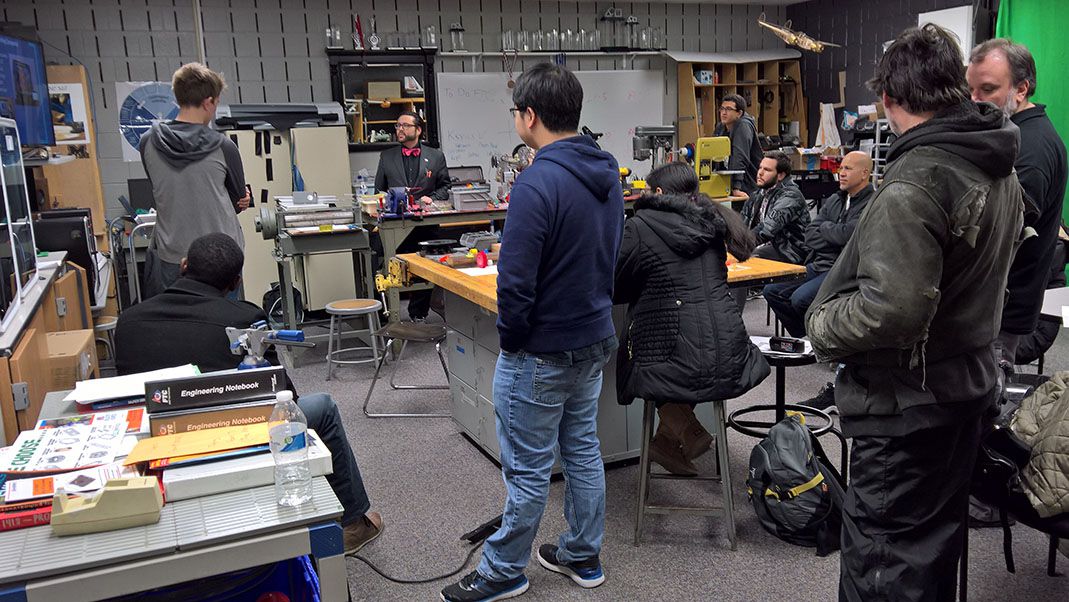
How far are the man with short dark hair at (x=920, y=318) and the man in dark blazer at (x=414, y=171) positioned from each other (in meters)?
4.49

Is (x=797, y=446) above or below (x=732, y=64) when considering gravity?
below

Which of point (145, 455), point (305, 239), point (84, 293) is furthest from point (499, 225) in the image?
point (145, 455)

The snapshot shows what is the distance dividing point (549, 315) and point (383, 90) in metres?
6.27

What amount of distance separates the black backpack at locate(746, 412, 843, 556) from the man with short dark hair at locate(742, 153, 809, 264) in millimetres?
2450

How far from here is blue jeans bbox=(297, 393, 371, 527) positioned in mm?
2555

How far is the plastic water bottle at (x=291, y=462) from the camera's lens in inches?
59.8

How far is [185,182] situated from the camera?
12.3 feet

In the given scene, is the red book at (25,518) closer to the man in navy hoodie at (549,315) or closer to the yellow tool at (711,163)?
the man in navy hoodie at (549,315)

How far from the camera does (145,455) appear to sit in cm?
163

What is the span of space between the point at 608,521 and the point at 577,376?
2.96 feet

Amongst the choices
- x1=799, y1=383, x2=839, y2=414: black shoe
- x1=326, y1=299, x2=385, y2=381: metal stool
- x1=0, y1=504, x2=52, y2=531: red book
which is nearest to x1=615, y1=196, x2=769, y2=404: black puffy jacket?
x1=799, y1=383, x2=839, y2=414: black shoe

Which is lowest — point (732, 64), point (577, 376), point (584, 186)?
point (577, 376)

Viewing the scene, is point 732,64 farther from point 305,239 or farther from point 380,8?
point 305,239

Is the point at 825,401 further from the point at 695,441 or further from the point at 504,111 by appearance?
the point at 504,111
